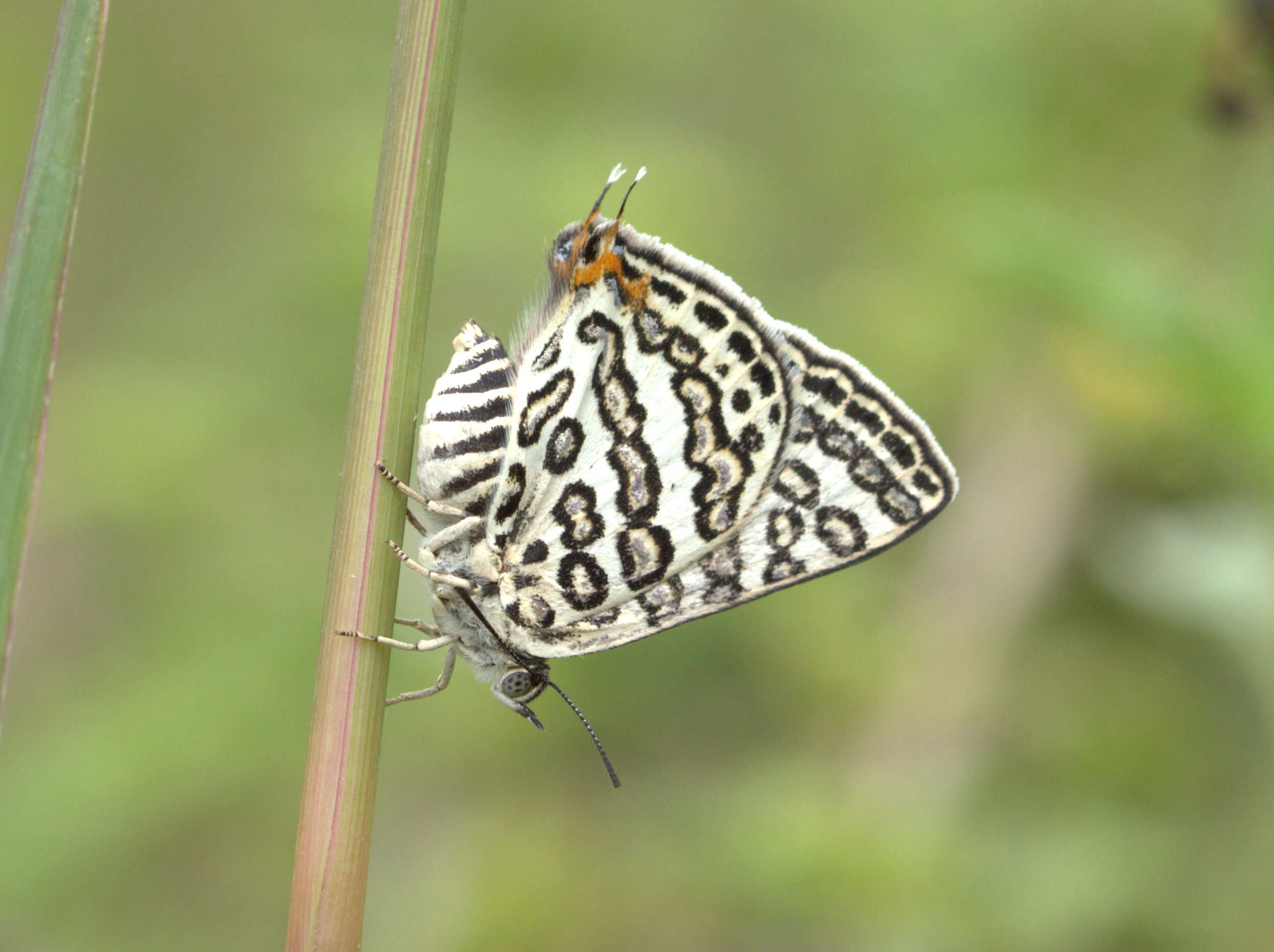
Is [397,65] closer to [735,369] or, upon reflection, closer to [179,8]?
[735,369]

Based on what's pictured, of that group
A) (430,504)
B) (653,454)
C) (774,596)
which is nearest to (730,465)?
(653,454)

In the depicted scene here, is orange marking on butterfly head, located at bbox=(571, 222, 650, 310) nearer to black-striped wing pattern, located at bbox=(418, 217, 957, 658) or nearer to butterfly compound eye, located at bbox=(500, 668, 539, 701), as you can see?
black-striped wing pattern, located at bbox=(418, 217, 957, 658)

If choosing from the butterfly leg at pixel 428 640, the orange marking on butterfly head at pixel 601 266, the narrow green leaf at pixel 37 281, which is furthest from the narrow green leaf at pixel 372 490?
the orange marking on butterfly head at pixel 601 266

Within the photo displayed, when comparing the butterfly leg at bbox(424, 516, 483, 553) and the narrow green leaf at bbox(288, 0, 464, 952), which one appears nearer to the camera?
the narrow green leaf at bbox(288, 0, 464, 952)

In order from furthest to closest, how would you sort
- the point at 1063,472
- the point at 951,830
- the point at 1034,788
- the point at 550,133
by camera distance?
the point at 1063,472 → the point at 550,133 → the point at 1034,788 → the point at 951,830

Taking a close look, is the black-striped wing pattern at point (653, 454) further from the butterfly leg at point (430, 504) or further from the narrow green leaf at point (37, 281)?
the narrow green leaf at point (37, 281)

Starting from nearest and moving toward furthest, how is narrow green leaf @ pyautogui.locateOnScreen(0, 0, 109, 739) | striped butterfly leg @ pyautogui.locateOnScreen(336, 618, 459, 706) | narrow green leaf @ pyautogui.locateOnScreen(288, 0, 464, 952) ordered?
narrow green leaf @ pyautogui.locateOnScreen(0, 0, 109, 739)
narrow green leaf @ pyautogui.locateOnScreen(288, 0, 464, 952)
striped butterfly leg @ pyautogui.locateOnScreen(336, 618, 459, 706)

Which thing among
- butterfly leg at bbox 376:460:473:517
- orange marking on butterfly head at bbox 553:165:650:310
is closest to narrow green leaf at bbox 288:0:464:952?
butterfly leg at bbox 376:460:473:517

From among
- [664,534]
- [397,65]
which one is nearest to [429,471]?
[664,534]
